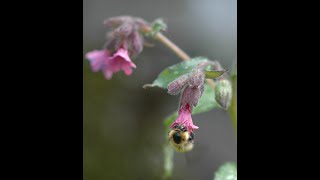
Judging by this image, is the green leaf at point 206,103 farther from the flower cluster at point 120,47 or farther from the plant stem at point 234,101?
the flower cluster at point 120,47

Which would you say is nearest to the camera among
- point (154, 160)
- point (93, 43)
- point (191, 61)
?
point (191, 61)

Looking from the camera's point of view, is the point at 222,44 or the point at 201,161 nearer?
the point at 201,161

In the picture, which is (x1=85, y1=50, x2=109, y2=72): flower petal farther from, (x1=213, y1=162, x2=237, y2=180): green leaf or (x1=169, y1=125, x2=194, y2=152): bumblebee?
(x1=213, y1=162, x2=237, y2=180): green leaf

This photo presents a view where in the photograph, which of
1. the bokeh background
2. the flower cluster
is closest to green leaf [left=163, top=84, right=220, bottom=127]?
the flower cluster
